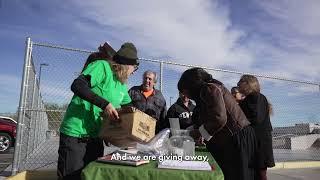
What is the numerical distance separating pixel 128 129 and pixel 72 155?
0.49 metres

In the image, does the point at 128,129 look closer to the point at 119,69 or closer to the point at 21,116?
the point at 119,69

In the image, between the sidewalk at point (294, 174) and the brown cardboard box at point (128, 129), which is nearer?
the brown cardboard box at point (128, 129)

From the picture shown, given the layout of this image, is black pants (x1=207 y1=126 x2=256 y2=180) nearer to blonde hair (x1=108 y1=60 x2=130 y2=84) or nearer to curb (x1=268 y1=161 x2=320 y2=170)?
blonde hair (x1=108 y1=60 x2=130 y2=84)

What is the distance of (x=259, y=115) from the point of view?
168 inches

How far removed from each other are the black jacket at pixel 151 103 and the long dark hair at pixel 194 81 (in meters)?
2.30

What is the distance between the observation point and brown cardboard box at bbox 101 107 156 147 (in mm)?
2812

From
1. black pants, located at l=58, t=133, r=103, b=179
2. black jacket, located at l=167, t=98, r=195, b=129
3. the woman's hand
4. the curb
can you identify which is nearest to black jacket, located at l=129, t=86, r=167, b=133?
black jacket, located at l=167, t=98, r=195, b=129

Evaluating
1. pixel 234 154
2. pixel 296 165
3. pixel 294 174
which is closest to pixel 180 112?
pixel 234 154

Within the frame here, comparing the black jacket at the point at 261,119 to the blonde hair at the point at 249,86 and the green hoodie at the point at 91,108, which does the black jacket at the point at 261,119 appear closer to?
the blonde hair at the point at 249,86

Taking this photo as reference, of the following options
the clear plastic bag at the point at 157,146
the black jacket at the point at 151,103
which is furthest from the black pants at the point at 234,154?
the black jacket at the point at 151,103

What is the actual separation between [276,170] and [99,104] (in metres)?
Result: 7.30

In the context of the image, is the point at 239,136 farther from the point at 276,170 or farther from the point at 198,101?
the point at 276,170

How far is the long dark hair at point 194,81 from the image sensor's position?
→ 305 centimetres

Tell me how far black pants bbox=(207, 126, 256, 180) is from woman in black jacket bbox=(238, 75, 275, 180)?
916 mm
